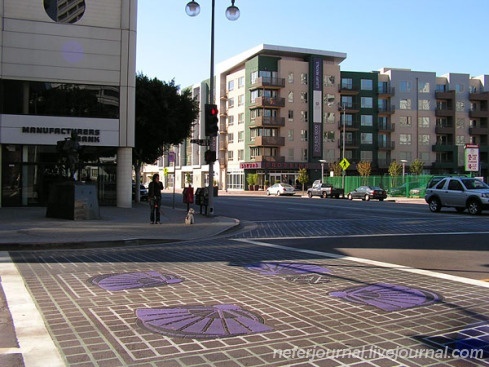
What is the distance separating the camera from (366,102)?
270ft

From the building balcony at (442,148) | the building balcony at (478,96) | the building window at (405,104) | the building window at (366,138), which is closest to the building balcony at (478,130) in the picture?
the building balcony at (442,148)

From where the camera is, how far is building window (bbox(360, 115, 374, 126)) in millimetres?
82125

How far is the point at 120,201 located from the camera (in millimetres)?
27094

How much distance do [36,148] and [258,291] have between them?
73.7 ft

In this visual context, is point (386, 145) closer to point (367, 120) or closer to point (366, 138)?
point (366, 138)

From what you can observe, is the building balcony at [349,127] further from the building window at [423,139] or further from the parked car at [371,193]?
the parked car at [371,193]

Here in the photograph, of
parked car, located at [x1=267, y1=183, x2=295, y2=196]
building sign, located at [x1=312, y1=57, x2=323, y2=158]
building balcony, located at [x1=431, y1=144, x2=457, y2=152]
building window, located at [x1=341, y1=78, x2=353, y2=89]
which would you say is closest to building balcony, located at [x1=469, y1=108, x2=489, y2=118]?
building balcony, located at [x1=431, y1=144, x2=457, y2=152]

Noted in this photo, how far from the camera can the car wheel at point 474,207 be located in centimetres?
2228

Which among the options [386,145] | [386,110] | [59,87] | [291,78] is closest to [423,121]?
[386,110]

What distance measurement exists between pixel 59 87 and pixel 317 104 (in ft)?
186

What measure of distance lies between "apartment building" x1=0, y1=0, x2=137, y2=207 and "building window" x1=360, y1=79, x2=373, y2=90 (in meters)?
61.7

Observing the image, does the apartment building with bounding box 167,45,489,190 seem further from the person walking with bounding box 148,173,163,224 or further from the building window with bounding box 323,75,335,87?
the person walking with bounding box 148,173,163,224

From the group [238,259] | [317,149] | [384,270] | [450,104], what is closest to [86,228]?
[238,259]

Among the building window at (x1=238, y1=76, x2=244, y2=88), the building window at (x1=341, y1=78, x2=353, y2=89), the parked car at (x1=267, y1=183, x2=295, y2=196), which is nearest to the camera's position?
the parked car at (x1=267, y1=183, x2=295, y2=196)
